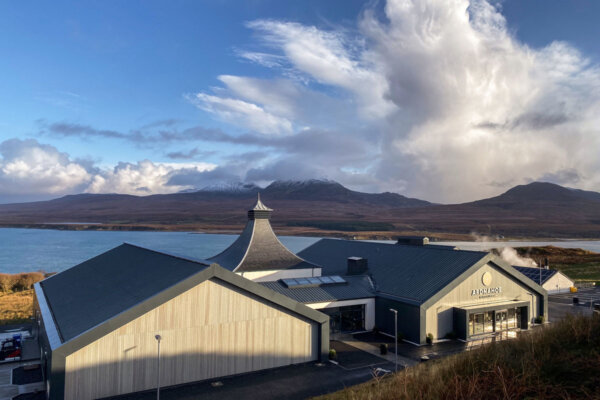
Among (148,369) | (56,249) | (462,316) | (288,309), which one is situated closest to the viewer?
(148,369)

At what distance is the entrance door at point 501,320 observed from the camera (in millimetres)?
30125

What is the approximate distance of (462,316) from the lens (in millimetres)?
28250

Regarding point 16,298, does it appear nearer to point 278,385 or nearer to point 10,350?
point 10,350

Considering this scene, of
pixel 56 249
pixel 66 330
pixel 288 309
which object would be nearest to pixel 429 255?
pixel 288 309

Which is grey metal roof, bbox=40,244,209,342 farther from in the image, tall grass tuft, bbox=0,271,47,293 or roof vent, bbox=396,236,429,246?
tall grass tuft, bbox=0,271,47,293

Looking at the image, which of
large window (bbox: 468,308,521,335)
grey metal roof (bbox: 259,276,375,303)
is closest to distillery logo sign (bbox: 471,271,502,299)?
large window (bbox: 468,308,521,335)

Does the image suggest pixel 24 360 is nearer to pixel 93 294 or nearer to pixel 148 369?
pixel 93 294

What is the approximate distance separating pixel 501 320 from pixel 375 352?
36.3ft

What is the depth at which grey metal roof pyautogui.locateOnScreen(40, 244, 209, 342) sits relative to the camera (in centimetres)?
2028

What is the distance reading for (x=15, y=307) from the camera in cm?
4175

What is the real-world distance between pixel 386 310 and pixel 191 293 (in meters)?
15.7

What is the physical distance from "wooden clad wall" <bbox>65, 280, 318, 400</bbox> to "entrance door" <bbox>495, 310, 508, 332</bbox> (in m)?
15.1

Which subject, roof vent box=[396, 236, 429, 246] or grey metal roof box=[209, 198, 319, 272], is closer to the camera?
grey metal roof box=[209, 198, 319, 272]

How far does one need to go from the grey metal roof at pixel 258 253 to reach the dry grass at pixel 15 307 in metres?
17.7
